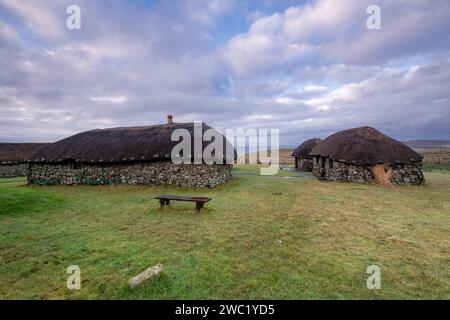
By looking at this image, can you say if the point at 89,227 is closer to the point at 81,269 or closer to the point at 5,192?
the point at 81,269

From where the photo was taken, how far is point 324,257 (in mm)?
5250

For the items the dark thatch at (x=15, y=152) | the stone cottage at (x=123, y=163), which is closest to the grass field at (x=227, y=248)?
the stone cottage at (x=123, y=163)

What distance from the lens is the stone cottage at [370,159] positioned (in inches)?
654

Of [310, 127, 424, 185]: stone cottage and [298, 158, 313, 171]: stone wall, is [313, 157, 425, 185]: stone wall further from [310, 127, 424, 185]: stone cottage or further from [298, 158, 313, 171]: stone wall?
[298, 158, 313, 171]: stone wall

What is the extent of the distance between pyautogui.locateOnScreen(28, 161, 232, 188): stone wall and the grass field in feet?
15.3

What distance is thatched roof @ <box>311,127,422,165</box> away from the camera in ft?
55.0

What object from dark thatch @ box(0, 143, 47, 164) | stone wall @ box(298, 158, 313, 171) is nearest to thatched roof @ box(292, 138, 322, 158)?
stone wall @ box(298, 158, 313, 171)

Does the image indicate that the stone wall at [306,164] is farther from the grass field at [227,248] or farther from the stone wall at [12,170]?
the stone wall at [12,170]

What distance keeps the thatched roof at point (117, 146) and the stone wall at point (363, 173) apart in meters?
10.7

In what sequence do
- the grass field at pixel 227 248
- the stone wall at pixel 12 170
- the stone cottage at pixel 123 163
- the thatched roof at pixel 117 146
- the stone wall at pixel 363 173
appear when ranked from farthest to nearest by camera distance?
the stone wall at pixel 12 170
the stone wall at pixel 363 173
the thatched roof at pixel 117 146
the stone cottage at pixel 123 163
the grass field at pixel 227 248

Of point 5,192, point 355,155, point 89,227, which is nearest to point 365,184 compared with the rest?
point 355,155

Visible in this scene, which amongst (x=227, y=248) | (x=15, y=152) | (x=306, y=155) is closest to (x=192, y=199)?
(x=227, y=248)

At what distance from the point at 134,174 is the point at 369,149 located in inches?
687
